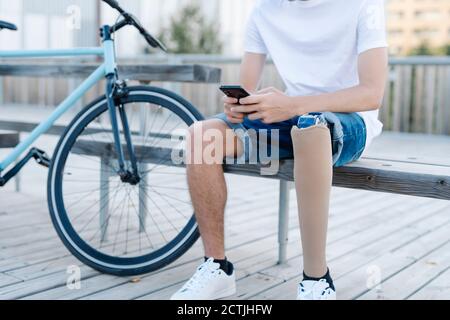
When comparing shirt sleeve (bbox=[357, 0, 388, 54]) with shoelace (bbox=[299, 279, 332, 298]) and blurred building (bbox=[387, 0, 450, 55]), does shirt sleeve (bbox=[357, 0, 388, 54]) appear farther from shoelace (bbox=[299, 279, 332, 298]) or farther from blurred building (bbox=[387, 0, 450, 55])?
→ blurred building (bbox=[387, 0, 450, 55])

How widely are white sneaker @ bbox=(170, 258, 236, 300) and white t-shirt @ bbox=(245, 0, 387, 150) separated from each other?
1.89ft

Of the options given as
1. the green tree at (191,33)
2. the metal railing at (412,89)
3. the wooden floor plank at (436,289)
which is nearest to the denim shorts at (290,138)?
the wooden floor plank at (436,289)

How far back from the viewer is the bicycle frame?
2168 millimetres

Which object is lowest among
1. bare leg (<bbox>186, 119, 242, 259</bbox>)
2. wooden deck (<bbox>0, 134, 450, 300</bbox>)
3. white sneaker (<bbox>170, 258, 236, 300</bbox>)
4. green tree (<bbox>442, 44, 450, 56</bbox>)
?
wooden deck (<bbox>0, 134, 450, 300</bbox>)

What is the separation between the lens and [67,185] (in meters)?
3.67

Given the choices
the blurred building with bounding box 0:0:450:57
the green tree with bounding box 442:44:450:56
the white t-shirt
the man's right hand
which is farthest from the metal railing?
the green tree with bounding box 442:44:450:56

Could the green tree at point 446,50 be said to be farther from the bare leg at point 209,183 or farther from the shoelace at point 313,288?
the shoelace at point 313,288

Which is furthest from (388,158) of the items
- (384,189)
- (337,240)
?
(337,240)

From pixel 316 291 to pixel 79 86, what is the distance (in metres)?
1.15

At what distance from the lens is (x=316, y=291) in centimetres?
165

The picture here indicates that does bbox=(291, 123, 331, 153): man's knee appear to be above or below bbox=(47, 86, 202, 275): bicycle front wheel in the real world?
above

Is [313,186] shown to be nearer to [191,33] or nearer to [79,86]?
[79,86]

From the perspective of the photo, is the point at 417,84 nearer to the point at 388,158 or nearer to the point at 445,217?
the point at 445,217
